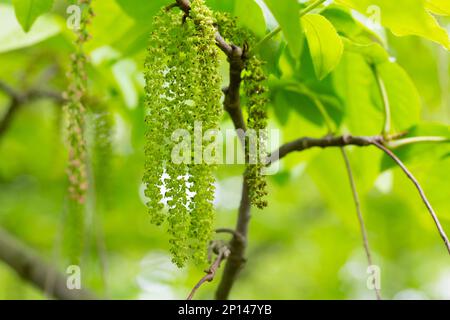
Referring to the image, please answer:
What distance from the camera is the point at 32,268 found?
5.60ft

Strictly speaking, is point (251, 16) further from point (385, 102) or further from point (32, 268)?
point (32, 268)

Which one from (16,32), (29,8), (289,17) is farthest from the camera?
(16,32)

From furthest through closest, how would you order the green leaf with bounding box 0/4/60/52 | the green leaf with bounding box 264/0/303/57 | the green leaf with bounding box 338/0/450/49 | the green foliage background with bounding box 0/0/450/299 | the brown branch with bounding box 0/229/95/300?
the brown branch with bounding box 0/229/95/300, the green leaf with bounding box 0/4/60/52, the green foliage background with bounding box 0/0/450/299, the green leaf with bounding box 338/0/450/49, the green leaf with bounding box 264/0/303/57

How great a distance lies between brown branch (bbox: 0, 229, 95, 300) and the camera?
1677 millimetres

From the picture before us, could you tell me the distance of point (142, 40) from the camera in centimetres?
112

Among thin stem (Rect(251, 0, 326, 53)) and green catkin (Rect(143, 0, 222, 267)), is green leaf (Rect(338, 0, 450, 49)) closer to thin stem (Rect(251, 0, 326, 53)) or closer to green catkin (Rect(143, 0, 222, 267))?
thin stem (Rect(251, 0, 326, 53))

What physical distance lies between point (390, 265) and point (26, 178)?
2004 mm

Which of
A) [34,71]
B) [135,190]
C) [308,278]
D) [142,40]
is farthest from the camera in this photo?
[308,278]

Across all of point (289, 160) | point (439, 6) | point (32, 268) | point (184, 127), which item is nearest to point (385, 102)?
point (439, 6)

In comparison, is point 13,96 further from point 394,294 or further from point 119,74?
point 394,294

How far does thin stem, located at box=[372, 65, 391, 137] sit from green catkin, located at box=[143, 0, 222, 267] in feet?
1.45

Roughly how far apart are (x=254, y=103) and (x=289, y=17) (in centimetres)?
13

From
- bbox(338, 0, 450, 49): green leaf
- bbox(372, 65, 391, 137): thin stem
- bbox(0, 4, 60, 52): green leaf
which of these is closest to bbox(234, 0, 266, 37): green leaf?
bbox(338, 0, 450, 49): green leaf
